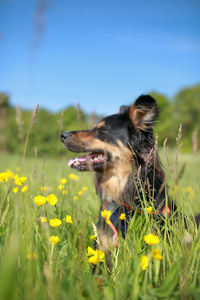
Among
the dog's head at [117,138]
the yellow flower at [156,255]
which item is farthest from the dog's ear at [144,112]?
the yellow flower at [156,255]

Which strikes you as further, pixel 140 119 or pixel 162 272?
pixel 140 119

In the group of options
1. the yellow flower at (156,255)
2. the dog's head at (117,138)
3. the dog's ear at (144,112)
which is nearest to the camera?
the yellow flower at (156,255)

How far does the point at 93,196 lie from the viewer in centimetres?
391

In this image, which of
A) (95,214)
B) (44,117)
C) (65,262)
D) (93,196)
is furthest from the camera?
(44,117)

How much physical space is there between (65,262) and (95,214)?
185 cm

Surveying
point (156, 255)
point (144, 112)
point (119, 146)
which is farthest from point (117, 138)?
point (156, 255)

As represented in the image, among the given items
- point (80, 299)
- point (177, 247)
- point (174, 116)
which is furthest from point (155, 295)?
point (174, 116)

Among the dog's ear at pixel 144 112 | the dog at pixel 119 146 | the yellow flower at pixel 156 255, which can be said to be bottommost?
the yellow flower at pixel 156 255

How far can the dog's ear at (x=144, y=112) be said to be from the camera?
2.70 m

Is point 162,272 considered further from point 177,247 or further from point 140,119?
point 140,119

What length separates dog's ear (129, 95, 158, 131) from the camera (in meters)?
2.70

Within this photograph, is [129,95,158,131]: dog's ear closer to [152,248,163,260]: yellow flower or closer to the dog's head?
the dog's head

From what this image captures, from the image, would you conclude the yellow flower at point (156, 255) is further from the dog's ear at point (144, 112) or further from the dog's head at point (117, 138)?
the dog's ear at point (144, 112)

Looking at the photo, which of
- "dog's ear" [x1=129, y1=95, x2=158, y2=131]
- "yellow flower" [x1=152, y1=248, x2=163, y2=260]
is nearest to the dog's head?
"dog's ear" [x1=129, y1=95, x2=158, y2=131]
